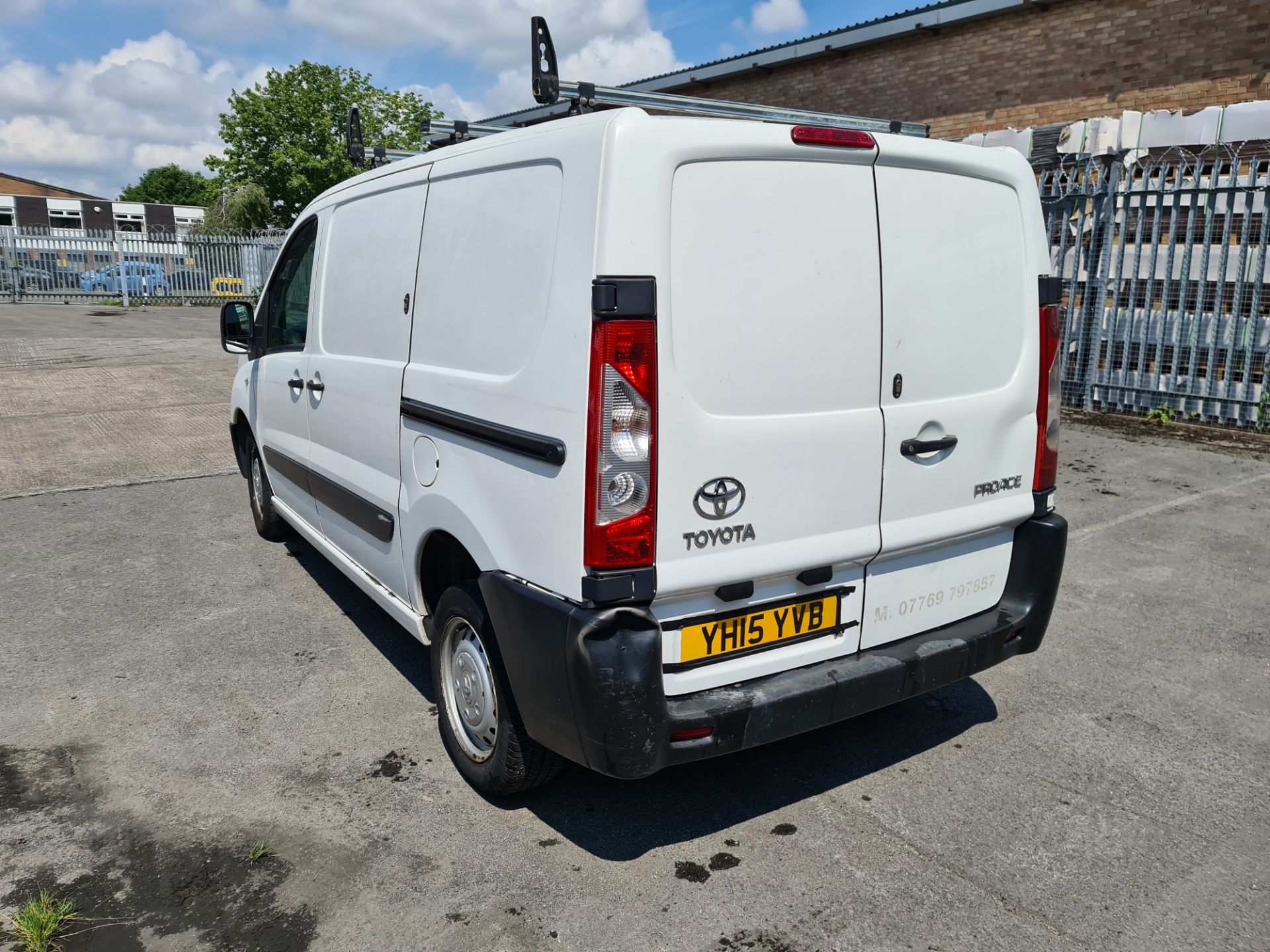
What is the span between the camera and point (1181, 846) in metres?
2.88

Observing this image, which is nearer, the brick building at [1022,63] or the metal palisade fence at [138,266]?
the brick building at [1022,63]

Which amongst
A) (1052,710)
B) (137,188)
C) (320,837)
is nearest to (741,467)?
(320,837)

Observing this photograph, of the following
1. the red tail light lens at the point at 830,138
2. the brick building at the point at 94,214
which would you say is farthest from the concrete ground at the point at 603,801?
the brick building at the point at 94,214

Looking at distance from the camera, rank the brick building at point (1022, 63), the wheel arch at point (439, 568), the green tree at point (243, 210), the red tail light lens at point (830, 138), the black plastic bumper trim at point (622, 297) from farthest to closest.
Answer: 1. the green tree at point (243, 210)
2. the brick building at point (1022, 63)
3. the wheel arch at point (439, 568)
4. the red tail light lens at point (830, 138)
5. the black plastic bumper trim at point (622, 297)

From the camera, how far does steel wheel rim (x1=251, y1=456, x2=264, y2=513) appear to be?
5734 mm

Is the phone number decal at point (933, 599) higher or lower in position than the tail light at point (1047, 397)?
lower

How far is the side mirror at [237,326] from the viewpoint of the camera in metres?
5.43

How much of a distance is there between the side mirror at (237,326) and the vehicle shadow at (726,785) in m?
3.44

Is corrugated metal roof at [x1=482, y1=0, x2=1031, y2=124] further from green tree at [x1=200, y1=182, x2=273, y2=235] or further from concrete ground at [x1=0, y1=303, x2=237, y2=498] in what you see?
green tree at [x1=200, y1=182, x2=273, y2=235]

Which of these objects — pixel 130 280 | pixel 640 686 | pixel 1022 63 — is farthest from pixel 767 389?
pixel 130 280

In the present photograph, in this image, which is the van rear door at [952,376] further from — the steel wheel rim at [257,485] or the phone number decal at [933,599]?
the steel wheel rim at [257,485]

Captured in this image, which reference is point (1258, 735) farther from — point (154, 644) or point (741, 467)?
point (154, 644)

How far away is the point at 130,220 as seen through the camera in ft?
226

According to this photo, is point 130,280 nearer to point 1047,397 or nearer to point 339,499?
point 339,499
